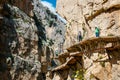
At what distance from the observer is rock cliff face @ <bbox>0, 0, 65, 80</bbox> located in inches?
1917

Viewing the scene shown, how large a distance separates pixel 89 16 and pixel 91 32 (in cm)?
164

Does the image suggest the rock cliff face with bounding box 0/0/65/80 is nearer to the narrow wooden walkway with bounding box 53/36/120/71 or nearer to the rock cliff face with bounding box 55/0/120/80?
the rock cliff face with bounding box 55/0/120/80

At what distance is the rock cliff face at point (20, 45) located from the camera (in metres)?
48.7

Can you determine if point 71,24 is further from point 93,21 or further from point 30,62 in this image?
point 30,62

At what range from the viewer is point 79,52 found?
24219 mm

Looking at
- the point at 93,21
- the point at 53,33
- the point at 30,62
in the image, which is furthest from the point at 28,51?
the point at 93,21

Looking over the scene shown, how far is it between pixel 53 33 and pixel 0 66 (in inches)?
1267

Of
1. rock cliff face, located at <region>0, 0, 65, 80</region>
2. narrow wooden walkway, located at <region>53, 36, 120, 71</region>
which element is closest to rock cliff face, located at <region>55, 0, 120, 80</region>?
narrow wooden walkway, located at <region>53, 36, 120, 71</region>

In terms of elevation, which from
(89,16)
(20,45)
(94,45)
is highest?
(89,16)

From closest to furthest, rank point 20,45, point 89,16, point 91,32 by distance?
point 91,32
point 89,16
point 20,45

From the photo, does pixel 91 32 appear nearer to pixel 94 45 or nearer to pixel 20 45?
pixel 94 45

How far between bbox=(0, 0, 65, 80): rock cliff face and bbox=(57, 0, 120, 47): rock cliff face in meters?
19.1

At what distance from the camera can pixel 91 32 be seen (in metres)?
26.7

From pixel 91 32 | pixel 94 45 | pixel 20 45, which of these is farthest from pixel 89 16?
pixel 20 45
